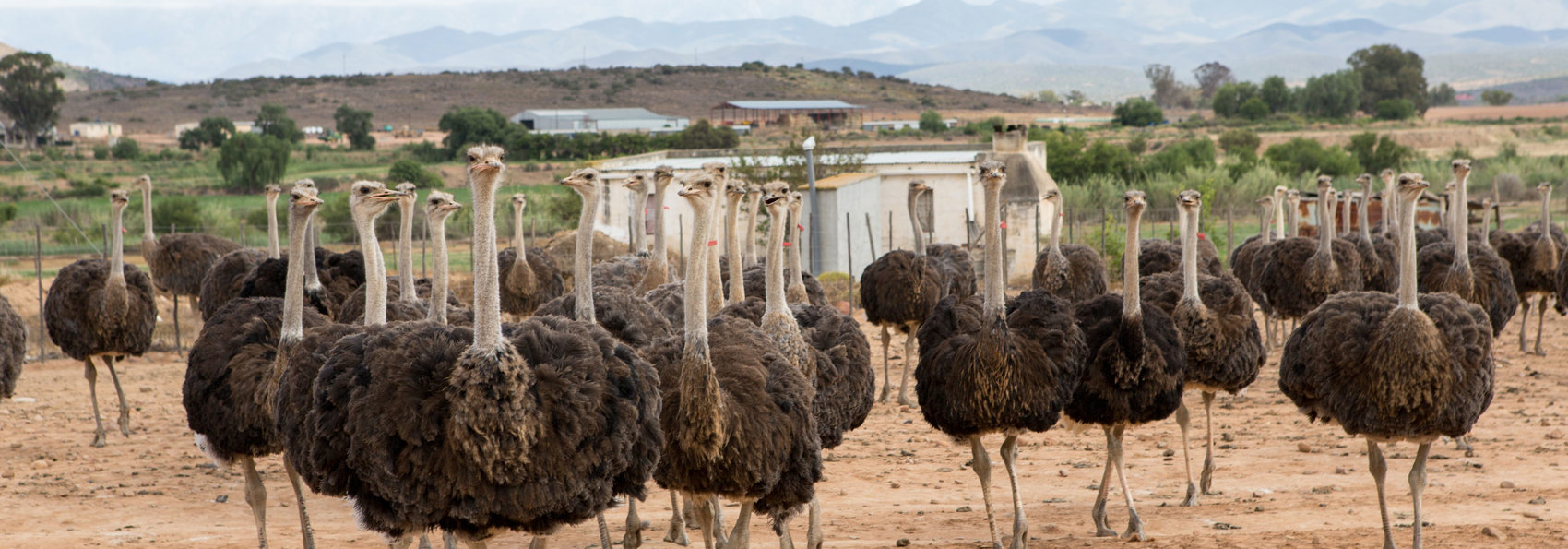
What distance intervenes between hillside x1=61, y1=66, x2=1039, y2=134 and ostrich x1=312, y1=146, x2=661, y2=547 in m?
87.4

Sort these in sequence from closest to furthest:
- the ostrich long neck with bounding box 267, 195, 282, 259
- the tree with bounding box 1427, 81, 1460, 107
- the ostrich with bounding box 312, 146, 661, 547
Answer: the ostrich with bounding box 312, 146, 661, 547 < the ostrich long neck with bounding box 267, 195, 282, 259 < the tree with bounding box 1427, 81, 1460, 107

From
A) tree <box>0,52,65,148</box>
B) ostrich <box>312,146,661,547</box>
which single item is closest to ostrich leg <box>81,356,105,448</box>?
ostrich <box>312,146,661,547</box>

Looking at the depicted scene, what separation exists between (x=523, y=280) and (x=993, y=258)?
6.37m

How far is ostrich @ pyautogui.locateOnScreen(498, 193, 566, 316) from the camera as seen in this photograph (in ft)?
40.4

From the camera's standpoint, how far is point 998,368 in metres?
6.71

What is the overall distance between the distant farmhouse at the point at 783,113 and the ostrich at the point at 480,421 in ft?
241

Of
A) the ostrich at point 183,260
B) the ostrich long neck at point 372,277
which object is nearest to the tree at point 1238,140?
the ostrich at point 183,260

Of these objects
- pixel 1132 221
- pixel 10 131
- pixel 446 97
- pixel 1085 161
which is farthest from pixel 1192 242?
pixel 446 97

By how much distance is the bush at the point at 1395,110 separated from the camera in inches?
3056

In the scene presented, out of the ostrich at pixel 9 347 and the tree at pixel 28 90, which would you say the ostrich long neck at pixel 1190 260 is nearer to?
the ostrich at pixel 9 347

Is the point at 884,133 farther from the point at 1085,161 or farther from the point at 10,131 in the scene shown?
the point at 10,131

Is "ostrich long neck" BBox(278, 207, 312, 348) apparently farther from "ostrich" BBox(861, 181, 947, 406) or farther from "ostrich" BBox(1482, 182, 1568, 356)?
"ostrich" BBox(1482, 182, 1568, 356)

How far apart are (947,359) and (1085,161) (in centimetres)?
3326

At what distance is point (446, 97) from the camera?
97.6m
